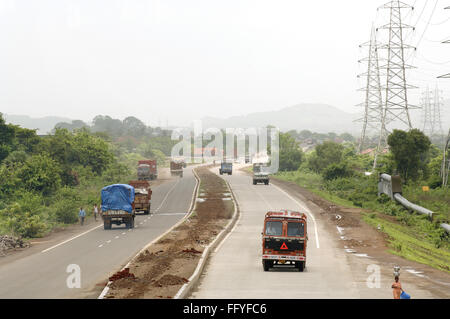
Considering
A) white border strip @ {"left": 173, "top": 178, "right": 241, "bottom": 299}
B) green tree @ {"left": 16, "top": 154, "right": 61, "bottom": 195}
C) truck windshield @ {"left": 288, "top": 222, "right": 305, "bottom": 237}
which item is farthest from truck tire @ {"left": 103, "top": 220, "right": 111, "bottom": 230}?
truck windshield @ {"left": 288, "top": 222, "right": 305, "bottom": 237}

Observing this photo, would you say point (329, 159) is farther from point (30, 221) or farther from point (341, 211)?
point (30, 221)

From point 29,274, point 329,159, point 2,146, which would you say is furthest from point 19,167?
point 329,159

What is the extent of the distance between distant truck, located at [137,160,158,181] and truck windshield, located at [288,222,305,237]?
80.3m

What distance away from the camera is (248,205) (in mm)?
66062

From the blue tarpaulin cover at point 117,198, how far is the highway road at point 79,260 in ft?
5.89

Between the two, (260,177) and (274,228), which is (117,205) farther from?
(260,177)

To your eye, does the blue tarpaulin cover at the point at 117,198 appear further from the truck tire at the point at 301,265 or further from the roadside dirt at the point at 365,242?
the truck tire at the point at 301,265

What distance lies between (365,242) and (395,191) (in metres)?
27.9

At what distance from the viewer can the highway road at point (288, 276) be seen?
2136 cm

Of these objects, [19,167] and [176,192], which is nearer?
[19,167]

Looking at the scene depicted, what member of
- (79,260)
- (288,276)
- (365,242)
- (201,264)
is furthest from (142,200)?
(288,276)

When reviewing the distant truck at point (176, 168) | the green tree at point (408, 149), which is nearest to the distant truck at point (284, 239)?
the green tree at point (408, 149)

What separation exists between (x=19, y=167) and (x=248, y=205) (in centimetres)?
2573

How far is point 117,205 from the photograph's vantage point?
47156 mm
